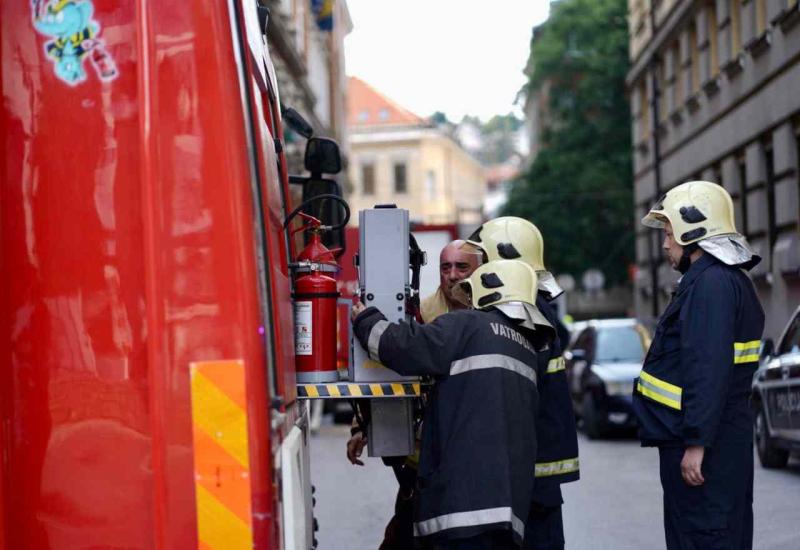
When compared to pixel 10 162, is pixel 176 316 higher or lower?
lower

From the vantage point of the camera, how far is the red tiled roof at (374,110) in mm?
89125

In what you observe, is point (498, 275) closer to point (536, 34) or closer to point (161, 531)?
point (161, 531)

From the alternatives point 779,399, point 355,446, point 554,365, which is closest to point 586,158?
point 779,399

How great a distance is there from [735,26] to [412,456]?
22.8m

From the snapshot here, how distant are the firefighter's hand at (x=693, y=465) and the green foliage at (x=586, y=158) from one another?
4665 cm

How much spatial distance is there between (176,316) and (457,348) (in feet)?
5.05

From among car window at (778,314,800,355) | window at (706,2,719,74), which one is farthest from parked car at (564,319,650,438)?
window at (706,2,719,74)

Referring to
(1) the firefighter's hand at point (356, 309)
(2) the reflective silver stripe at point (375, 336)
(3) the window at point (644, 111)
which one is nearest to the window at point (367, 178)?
(3) the window at point (644, 111)

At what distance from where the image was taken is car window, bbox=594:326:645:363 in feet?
62.8

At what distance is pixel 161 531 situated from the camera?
3.63m

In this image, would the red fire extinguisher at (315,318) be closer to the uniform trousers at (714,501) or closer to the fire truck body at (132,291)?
the fire truck body at (132,291)

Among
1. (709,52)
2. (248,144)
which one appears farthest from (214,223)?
(709,52)

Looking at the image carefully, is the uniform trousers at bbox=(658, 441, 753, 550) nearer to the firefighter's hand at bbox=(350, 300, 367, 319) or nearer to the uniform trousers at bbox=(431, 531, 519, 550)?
the uniform trousers at bbox=(431, 531, 519, 550)

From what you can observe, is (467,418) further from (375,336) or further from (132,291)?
(132,291)
